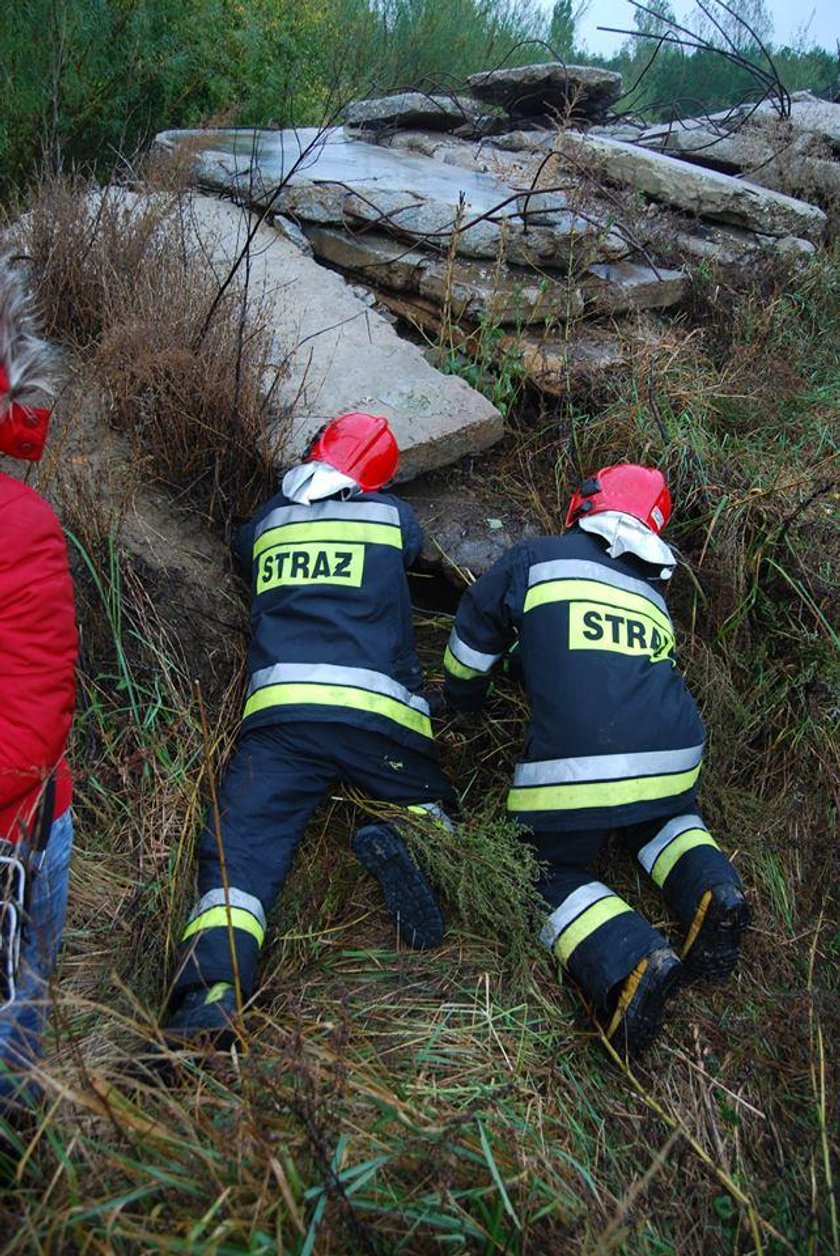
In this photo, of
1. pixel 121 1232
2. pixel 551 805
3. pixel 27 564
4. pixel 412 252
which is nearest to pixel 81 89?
pixel 412 252

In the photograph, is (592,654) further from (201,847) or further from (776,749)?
(201,847)

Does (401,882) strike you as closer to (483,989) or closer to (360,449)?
(483,989)

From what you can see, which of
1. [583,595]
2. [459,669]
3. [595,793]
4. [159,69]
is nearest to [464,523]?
[459,669]

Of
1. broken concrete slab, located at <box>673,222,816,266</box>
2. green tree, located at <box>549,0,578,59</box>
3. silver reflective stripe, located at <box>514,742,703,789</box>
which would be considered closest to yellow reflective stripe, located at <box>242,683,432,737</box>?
silver reflective stripe, located at <box>514,742,703,789</box>

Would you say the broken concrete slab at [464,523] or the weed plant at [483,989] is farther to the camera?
the broken concrete slab at [464,523]

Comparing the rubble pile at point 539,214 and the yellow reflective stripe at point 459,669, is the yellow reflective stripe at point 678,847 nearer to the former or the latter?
the yellow reflective stripe at point 459,669

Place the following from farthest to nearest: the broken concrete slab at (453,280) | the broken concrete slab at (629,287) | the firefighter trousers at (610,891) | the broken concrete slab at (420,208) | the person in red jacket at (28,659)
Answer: the broken concrete slab at (629,287)
the broken concrete slab at (420,208)
the broken concrete slab at (453,280)
the firefighter trousers at (610,891)
the person in red jacket at (28,659)

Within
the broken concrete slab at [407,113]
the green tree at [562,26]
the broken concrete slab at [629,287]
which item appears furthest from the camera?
the green tree at [562,26]

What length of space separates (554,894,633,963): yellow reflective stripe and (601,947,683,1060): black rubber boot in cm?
17

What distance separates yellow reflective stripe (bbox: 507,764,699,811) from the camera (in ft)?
9.46

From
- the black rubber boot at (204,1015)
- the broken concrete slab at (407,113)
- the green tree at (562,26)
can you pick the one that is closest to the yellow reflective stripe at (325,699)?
the black rubber boot at (204,1015)

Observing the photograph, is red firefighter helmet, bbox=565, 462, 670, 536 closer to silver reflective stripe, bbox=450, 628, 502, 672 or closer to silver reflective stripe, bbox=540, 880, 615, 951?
silver reflective stripe, bbox=450, 628, 502, 672

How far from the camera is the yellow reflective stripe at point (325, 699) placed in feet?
9.83

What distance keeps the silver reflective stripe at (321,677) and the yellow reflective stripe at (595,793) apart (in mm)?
525
